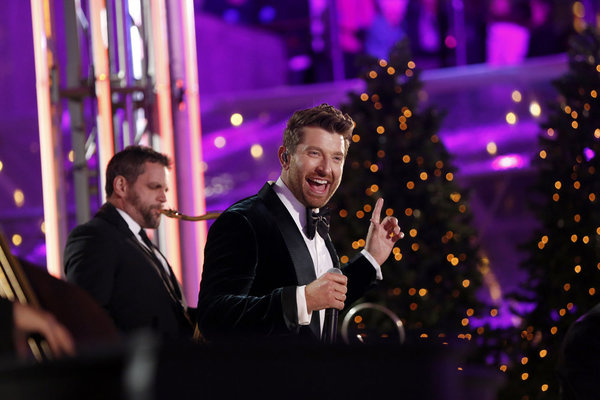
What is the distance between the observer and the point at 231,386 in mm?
1088

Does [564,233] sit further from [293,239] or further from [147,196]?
[293,239]

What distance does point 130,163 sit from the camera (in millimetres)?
3385

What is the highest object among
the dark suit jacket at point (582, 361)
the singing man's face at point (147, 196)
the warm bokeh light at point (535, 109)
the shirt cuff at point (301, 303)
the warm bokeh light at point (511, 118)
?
the warm bokeh light at point (535, 109)

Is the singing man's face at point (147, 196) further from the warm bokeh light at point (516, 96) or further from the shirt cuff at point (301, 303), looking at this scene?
the warm bokeh light at point (516, 96)

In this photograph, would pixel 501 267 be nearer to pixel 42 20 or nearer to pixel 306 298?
pixel 42 20

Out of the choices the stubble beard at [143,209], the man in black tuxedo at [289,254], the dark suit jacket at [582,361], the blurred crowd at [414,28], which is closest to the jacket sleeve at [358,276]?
the man in black tuxedo at [289,254]

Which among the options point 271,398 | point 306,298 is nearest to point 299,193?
point 306,298

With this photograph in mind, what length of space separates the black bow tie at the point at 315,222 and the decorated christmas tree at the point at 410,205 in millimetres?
3050

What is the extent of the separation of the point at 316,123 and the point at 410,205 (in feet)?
11.4

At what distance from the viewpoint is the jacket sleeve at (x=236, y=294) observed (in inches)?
91.3

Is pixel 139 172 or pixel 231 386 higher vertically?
pixel 139 172

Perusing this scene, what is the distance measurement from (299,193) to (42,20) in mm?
1972

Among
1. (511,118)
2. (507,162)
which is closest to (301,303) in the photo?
(507,162)

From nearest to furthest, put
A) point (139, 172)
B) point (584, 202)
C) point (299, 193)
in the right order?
point (299, 193) → point (139, 172) → point (584, 202)
